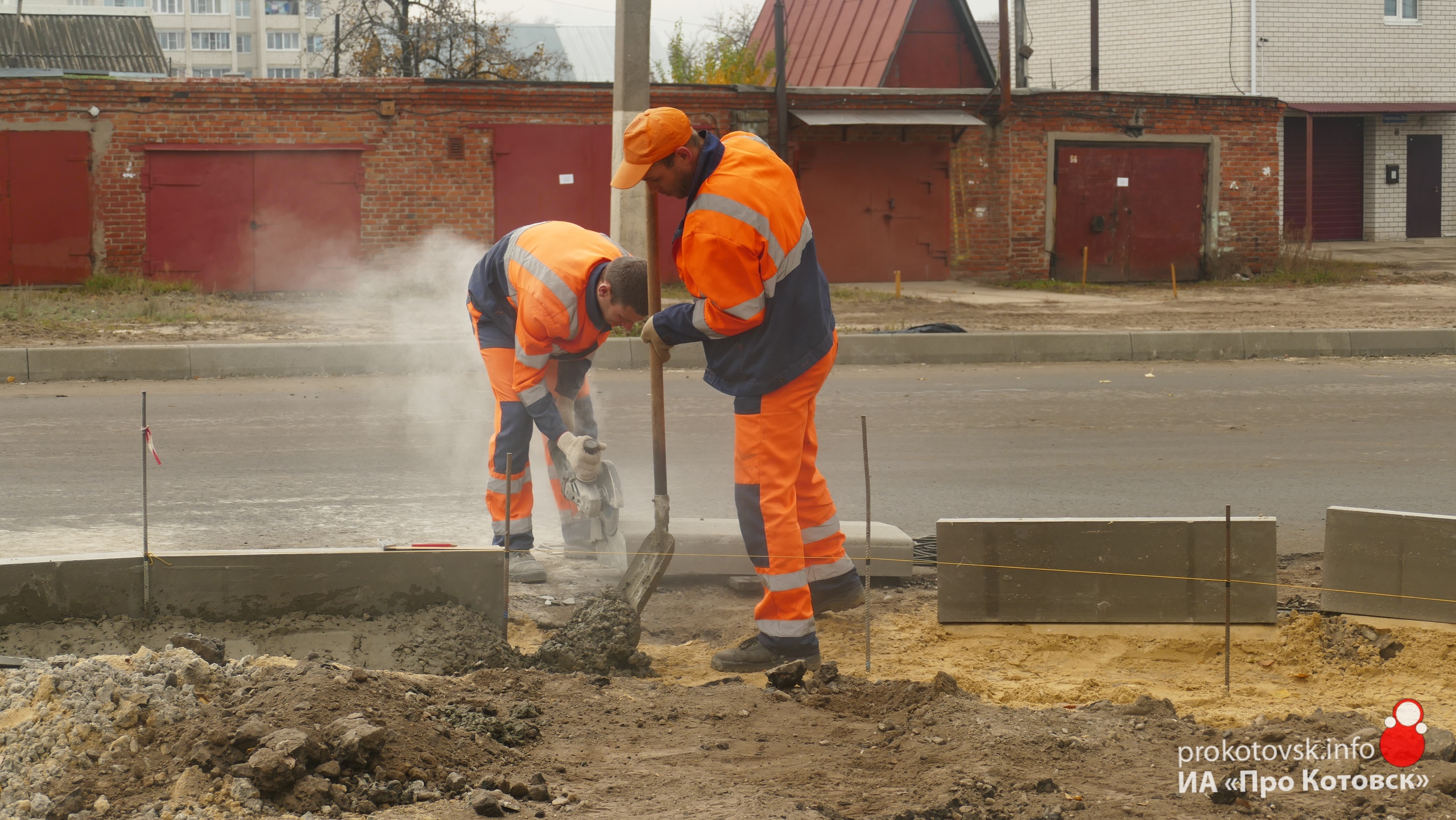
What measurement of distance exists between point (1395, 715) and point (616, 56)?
33.3 ft

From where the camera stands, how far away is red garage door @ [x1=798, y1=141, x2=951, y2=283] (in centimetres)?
1959

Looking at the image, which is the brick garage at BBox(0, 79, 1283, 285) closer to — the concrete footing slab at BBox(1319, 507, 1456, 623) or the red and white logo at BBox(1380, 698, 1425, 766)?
the concrete footing slab at BBox(1319, 507, 1456, 623)

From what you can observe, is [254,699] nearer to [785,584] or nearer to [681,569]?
[785,584]

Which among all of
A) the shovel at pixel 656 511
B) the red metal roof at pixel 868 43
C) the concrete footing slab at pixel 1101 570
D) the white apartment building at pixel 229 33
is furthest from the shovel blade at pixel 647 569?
the white apartment building at pixel 229 33

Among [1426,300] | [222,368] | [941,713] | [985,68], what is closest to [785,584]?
[941,713]

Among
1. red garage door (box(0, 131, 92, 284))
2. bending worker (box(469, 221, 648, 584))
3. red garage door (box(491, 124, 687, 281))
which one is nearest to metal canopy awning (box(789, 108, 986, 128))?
red garage door (box(491, 124, 687, 281))

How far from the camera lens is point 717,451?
25.7ft

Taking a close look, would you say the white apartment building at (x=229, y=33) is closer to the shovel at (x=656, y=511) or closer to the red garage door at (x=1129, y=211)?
the red garage door at (x=1129, y=211)

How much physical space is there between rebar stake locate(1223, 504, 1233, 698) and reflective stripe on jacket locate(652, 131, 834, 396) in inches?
56.4

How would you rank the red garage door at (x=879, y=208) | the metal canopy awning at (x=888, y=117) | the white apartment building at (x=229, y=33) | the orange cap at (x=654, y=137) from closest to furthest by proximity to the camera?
1. the orange cap at (x=654, y=137)
2. the metal canopy awning at (x=888, y=117)
3. the red garage door at (x=879, y=208)
4. the white apartment building at (x=229, y=33)

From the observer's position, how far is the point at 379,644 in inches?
161

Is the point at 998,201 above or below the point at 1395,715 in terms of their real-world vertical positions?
above

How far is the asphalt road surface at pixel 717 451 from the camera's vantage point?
6031 mm

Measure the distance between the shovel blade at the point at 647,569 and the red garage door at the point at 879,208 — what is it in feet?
50.1
